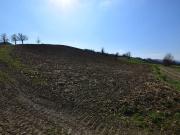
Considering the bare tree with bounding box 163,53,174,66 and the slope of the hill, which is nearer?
the slope of the hill

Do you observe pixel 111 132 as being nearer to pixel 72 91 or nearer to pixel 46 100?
pixel 46 100

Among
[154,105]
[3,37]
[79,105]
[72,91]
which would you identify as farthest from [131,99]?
[3,37]

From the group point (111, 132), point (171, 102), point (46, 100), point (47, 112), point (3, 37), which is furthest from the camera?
point (3, 37)

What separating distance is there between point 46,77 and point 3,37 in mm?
87348

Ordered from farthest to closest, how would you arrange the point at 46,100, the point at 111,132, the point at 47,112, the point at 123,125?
the point at 46,100
the point at 47,112
the point at 123,125
the point at 111,132

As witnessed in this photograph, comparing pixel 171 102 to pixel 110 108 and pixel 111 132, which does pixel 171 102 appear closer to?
pixel 110 108

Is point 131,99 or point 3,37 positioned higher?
point 3,37

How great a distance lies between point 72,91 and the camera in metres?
24.9

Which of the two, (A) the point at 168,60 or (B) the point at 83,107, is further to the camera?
(A) the point at 168,60

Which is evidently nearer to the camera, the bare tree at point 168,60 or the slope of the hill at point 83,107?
the slope of the hill at point 83,107

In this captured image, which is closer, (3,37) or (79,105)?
(79,105)

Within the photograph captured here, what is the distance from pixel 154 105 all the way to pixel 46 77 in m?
13.6

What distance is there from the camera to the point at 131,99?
21.7 m

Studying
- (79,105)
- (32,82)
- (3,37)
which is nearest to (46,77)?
(32,82)
